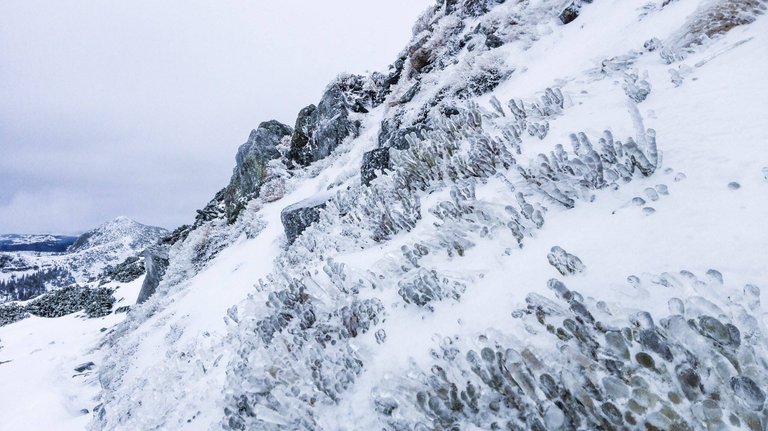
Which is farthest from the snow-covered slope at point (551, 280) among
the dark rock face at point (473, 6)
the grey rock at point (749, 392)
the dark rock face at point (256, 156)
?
the dark rock face at point (256, 156)

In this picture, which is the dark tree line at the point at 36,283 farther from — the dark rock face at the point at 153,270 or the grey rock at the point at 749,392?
the grey rock at the point at 749,392

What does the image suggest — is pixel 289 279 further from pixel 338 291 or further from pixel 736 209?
pixel 736 209

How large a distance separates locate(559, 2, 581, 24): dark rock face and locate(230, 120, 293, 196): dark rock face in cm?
1563

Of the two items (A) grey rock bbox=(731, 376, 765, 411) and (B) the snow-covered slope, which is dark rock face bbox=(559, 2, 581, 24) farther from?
(A) grey rock bbox=(731, 376, 765, 411)

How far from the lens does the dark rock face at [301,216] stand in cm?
959

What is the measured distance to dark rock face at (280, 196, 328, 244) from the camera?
378 inches

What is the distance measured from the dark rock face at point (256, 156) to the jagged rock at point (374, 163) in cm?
1190

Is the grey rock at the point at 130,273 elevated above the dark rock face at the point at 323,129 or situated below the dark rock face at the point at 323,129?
below

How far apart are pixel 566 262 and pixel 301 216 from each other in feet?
26.0

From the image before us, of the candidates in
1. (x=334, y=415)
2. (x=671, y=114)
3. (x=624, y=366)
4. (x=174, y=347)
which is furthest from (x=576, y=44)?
(x=174, y=347)

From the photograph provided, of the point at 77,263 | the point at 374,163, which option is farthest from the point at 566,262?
the point at 77,263

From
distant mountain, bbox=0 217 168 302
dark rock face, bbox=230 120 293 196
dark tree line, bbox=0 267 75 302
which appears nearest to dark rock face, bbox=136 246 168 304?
dark rock face, bbox=230 120 293 196

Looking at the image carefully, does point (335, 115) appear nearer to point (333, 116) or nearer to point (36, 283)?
point (333, 116)

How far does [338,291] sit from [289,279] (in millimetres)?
921
